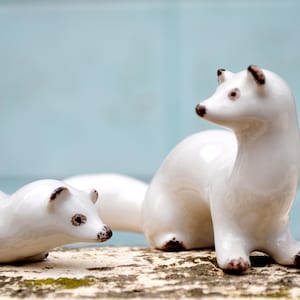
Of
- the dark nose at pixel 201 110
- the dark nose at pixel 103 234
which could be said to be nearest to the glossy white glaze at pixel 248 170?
the dark nose at pixel 201 110

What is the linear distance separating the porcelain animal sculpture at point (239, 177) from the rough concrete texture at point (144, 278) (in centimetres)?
5

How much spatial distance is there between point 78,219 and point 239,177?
0.25 metres

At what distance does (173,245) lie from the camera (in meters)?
1.29

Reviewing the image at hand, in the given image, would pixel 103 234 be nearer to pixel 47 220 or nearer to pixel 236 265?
pixel 47 220

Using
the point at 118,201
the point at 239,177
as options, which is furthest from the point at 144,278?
the point at 118,201

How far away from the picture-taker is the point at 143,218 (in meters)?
1.37

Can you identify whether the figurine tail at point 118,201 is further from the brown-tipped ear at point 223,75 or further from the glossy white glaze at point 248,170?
the brown-tipped ear at point 223,75

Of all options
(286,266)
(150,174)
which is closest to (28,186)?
(286,266)

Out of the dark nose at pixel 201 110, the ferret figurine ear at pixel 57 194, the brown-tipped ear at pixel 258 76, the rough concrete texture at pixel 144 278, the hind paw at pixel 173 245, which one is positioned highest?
the brown-tipped ear at pixel 258 76

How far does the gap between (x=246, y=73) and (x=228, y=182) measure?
180mm

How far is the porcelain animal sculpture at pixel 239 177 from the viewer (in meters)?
1.03

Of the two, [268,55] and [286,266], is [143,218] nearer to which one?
[286,266]

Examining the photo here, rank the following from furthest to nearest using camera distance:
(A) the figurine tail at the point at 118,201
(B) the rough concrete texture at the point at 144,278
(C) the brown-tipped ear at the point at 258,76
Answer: (A) the figurine tail at the point at 118,201
(C) the brown-tipped ear at the point at 258,76
(B) the rough concrete texture at the point at 144,278

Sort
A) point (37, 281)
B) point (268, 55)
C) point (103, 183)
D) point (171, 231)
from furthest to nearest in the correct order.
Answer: point (268, 55)
point (103, 183)
point (171, 231)
point (37, 281)
